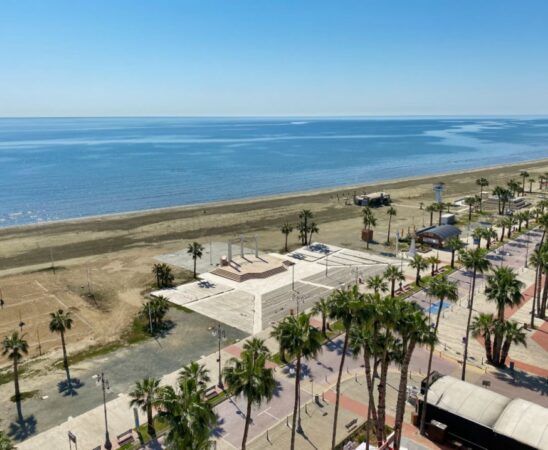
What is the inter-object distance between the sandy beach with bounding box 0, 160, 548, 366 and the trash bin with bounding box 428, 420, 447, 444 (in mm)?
38510

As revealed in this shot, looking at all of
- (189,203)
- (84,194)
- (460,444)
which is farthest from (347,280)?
→ (84,194)

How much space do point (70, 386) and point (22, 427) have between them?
22.0 ft

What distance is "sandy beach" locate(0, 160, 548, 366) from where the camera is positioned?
65.4m

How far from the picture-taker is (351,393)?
4244 cm

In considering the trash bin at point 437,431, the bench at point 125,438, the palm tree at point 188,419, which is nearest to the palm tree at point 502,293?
the trash bin at point 437,431

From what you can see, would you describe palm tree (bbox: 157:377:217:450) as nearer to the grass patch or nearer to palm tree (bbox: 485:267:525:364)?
the grass patch

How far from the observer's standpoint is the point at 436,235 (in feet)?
308

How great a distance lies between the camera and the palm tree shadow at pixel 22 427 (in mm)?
37781

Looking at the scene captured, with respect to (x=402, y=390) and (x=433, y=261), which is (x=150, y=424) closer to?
(x=402, y=390)

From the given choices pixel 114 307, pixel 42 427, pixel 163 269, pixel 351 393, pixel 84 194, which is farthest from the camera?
pixel 84 194

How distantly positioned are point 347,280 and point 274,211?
62558 mm

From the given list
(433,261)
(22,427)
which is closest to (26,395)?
(22,427)

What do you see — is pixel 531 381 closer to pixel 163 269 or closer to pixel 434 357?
pixel 434 357

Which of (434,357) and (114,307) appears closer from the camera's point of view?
(434,357)
